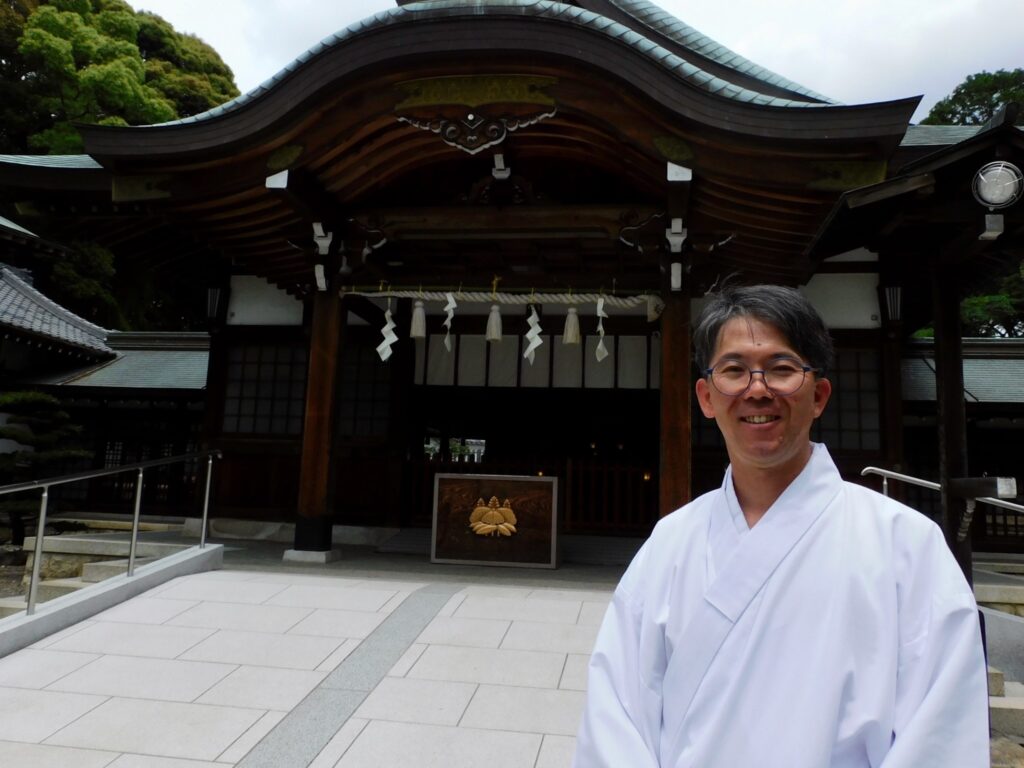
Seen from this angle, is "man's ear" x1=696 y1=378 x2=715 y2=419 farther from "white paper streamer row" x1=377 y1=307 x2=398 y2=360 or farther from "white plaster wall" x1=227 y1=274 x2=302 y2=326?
"white plaster wall" x1=227 y1=274 x2=302 y2=326

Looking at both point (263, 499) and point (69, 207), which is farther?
point (263, 499)

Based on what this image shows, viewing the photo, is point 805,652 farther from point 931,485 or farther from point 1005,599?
point 1005,599

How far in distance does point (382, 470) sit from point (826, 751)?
8.68m

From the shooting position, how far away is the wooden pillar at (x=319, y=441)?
7.13m

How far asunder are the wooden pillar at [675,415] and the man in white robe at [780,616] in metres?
5.06

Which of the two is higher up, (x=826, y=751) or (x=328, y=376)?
(x=328, y=376)

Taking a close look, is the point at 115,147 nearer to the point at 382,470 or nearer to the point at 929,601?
the point at 382,470

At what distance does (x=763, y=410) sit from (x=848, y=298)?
8.28m

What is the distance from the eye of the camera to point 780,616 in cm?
132

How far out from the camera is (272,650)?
14.5 ft

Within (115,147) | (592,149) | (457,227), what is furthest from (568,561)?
(115,147)

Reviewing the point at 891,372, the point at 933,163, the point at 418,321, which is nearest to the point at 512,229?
A: the point at 418,321

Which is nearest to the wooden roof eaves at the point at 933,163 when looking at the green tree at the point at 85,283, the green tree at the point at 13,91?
the green tree at the point at 85,283

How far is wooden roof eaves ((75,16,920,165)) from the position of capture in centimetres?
555
